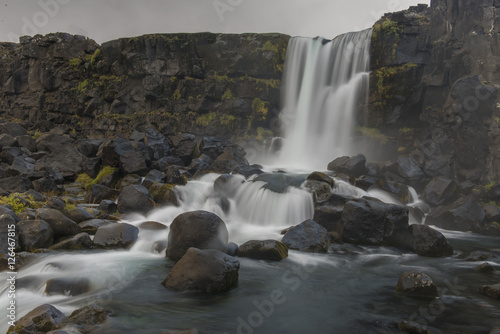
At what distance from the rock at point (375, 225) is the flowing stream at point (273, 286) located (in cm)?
38

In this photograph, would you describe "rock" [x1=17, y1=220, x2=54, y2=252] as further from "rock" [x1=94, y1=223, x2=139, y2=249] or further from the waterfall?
the waterfall

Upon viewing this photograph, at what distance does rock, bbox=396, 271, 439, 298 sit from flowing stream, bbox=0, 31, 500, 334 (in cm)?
23

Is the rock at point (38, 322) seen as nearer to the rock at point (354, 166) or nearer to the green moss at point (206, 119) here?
the rock at point (354, 166)

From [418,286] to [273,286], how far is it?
10.0 ft

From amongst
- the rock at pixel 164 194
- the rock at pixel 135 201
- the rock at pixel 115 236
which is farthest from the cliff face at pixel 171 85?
the rock at pixel 115 236

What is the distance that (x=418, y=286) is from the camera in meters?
7.37

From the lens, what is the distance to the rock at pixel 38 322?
17.4 feet

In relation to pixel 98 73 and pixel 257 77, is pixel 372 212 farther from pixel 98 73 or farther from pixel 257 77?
pixel 98 73

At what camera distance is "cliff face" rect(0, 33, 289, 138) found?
2669 cm

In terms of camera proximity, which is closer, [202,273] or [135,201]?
[202,273]

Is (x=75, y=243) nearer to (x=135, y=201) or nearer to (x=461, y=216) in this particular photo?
(x=135, y=201)

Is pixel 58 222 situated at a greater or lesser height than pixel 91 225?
greater

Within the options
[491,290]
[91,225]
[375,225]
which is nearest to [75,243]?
[91,225]

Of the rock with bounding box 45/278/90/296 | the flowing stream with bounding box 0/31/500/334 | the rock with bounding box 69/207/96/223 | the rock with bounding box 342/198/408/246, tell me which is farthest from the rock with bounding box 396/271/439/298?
the rock with bounding box 69/207/96/223
